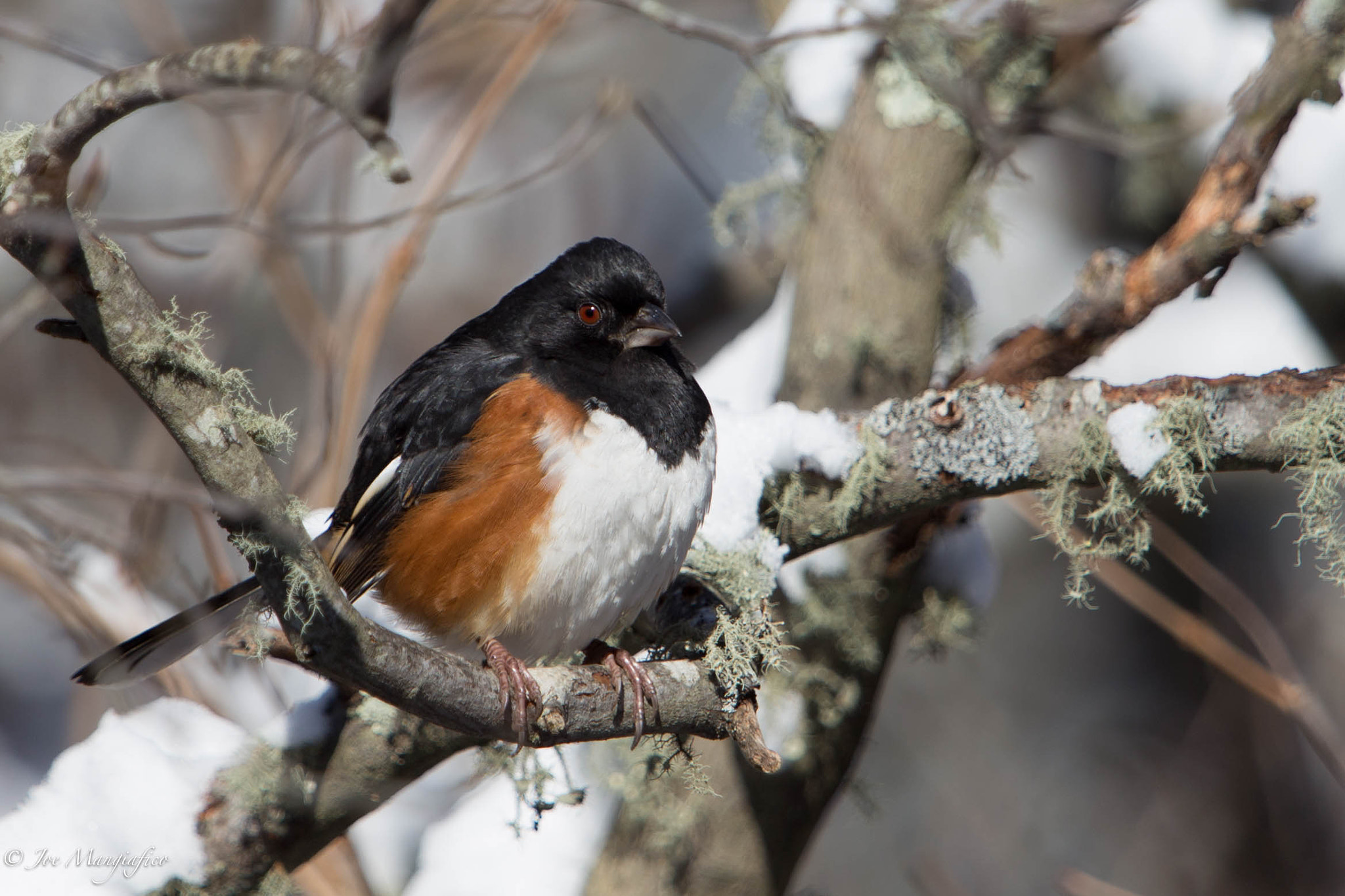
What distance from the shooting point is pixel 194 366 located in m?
1.22

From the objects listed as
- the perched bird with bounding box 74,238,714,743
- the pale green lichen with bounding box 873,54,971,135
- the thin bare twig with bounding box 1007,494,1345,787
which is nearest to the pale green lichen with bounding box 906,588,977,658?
the thin bare twig with bounding box 1007,494,1345,787

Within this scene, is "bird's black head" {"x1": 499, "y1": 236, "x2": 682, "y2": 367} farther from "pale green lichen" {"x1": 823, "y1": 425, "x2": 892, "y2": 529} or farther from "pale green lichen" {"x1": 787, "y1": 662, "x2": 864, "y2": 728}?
"pale green lichen" {"x1": 787, "y1": 662, "x2": 864, "y2": 728}

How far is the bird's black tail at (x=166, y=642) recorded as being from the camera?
6.57 ft

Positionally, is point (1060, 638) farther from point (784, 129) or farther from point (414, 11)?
point (414, 11)

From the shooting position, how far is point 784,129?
3.46 meters

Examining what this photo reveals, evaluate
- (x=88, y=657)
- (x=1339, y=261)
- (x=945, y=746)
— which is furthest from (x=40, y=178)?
(x=945, y=746)

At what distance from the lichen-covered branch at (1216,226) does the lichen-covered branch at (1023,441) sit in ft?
1.10

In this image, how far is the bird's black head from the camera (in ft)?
7.29

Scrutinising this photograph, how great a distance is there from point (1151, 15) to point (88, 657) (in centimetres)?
415

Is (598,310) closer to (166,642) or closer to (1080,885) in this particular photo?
(166,642)

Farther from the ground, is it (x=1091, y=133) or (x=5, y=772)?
(x=1091, y=133)

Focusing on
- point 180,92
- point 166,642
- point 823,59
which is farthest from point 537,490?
point 823,59

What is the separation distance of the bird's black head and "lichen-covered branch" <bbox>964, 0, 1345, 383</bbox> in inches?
34.4

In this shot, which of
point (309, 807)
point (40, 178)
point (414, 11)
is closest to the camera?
point (40, 178)
